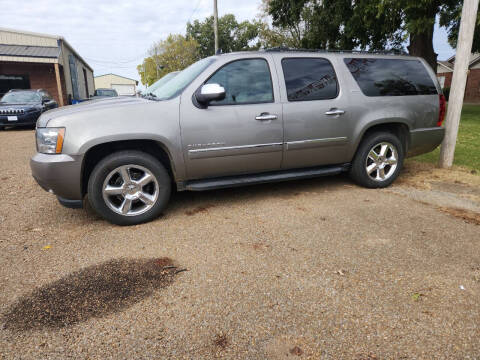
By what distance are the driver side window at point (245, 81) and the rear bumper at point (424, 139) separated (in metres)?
2.32

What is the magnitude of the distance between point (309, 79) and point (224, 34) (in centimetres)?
6591

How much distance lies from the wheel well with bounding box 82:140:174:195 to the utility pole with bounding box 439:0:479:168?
15.4 ft

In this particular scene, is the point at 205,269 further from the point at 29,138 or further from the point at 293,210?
the point at 29,138

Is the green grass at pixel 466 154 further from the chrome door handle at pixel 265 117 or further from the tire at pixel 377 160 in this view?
the chrome door handle at pixel 265 117

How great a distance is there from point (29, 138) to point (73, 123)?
886 cm

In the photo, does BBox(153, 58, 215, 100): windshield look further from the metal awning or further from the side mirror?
the metal awning

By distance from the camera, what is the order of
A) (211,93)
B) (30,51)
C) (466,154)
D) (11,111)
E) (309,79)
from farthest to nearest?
(30,51), (11,111), (466,154), (309,79), (211,93)

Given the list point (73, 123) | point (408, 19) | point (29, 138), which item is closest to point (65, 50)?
point (29, 138)

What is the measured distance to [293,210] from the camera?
156 inches

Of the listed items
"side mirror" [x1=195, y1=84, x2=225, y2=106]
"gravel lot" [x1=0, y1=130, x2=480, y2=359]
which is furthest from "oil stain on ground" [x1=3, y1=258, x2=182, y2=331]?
"side mirror" [x1=195, y1=84, x2=225, y2=106]

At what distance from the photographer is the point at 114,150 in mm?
3555

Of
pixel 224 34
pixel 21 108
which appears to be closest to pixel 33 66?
pixel 21 108

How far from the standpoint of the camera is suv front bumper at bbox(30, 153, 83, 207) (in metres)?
3.25

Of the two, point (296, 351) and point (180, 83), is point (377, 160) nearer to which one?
point (180, 83)
